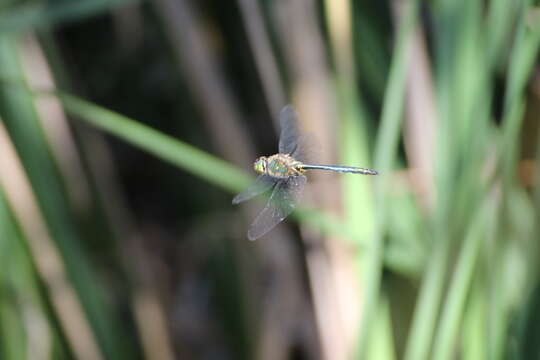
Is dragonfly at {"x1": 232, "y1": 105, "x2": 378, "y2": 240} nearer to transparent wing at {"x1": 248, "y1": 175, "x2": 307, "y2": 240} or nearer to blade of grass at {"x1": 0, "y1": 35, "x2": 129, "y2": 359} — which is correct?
transparent wing at {"x1": 248, "y1": 175, "x2": 307, "y2": 240}

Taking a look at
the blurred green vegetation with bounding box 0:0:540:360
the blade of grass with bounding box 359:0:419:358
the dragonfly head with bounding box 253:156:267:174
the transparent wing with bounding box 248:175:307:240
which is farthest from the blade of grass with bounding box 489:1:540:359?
the dragonfly head with bounding box 253:156:267:174

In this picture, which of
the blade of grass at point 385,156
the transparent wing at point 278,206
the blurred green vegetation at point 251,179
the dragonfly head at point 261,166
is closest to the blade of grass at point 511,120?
the blurred green vegetation at point 251,179

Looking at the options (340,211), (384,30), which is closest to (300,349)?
(340,211)

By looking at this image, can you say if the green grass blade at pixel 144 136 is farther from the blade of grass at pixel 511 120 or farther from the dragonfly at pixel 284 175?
the blade of grass at pixel 511 120

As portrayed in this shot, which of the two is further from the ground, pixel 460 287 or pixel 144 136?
pixel 144 136

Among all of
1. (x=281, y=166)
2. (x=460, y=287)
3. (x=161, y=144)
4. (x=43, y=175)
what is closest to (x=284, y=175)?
(x=281, y=166)

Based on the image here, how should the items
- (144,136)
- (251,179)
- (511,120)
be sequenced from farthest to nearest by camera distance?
(251,179)
(144,136)
(511,120)

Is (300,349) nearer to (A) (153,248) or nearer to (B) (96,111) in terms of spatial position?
(A) (153,248)

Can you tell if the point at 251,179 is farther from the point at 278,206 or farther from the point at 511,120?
the point at 511,120
